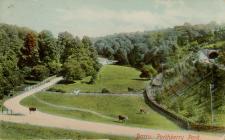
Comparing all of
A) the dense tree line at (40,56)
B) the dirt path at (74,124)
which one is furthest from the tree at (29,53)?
the dirt path at (74,124)

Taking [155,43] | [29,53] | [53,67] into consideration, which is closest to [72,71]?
[53,67]

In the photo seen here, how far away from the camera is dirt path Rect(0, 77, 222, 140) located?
5.29 meters

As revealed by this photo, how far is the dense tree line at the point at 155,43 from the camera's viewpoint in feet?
17.4

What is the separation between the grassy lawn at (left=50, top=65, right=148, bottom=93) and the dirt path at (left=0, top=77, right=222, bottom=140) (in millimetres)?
168

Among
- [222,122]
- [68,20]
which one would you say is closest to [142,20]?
[68,20]

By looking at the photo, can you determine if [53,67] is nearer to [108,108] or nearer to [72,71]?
[72,71]

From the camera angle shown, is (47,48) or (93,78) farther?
(47,48)

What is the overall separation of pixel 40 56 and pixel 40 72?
0.17 meters

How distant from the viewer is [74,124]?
538cm

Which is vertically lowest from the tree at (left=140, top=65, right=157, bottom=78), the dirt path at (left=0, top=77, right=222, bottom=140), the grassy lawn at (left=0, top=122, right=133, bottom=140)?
the grassy lawn at (left=0, top=122, right=133, bottom=140)

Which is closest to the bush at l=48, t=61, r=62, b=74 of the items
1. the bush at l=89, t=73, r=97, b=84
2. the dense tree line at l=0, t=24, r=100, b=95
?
the dense tree line at l=0, t=24, r=100, b=95

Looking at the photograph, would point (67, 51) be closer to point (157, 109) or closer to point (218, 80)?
point (157, 109)

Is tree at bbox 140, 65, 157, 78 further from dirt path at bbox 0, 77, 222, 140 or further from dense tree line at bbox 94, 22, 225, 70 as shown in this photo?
dirt path at bbox 0, 77, 222, 140

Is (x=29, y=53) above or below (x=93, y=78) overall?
above
